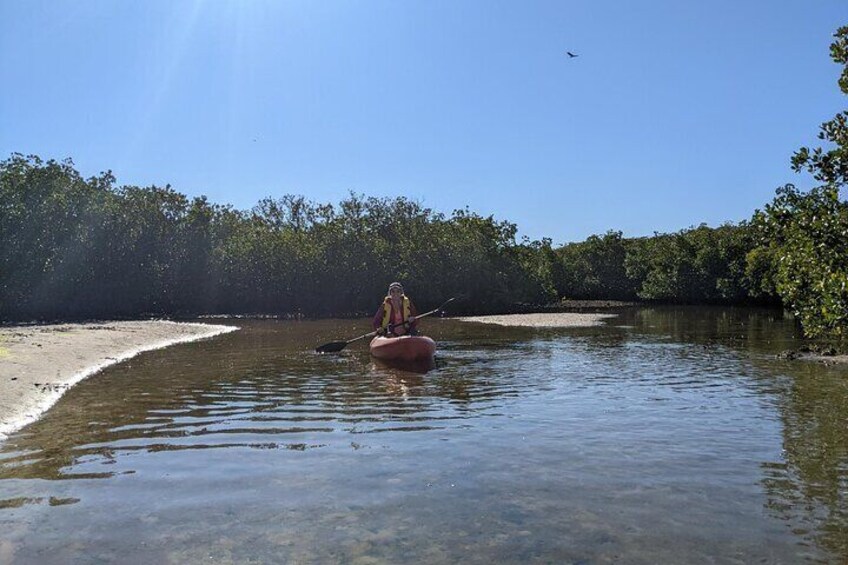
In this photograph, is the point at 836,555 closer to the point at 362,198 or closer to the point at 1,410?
the point at 1,410

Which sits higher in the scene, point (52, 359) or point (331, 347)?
point (52, 359)


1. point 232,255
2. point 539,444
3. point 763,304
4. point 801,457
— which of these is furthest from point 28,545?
point 763,304

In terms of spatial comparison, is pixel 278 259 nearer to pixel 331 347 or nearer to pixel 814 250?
pixel 331 347

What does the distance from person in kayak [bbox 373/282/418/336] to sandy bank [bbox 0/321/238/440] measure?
8356mm

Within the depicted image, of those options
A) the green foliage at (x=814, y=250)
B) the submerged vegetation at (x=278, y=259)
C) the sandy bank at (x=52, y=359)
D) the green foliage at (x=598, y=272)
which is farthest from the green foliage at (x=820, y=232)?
the green foliage at (x=598, y=272)

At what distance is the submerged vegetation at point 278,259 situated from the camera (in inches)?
1897

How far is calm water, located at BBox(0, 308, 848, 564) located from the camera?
6.35 metres

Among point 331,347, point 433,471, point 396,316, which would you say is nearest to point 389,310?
point 396,316

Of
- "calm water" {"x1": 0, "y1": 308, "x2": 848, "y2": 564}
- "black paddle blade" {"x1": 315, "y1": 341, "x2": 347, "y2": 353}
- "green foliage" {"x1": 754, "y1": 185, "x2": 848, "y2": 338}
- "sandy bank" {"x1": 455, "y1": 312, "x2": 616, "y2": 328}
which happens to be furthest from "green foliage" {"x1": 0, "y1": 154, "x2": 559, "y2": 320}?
"green foliage" {"x1": 754, "y1": 185, "x2": 848, "y2": 338}

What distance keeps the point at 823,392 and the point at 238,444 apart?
12246mm

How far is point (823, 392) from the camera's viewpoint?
49.4ft

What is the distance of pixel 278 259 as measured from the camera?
6203 centimetres

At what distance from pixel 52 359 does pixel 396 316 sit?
33.3 ft

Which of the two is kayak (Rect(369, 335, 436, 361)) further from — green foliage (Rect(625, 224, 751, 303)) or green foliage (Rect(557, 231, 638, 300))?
green foliage (Rect(557, 231, 638, 300))
